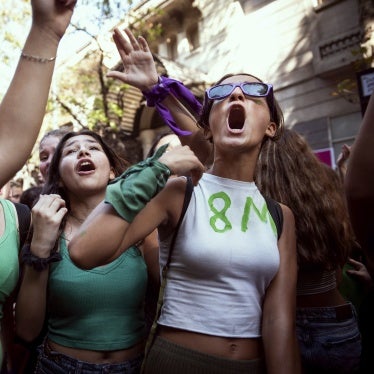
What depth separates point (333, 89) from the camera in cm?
1037

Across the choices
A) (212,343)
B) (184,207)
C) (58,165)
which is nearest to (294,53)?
(58,165)

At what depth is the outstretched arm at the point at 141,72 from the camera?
7.30 feet

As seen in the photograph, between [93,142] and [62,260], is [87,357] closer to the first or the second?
[62,260]

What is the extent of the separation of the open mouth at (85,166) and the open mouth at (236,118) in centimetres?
97

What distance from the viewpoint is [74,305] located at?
203cm

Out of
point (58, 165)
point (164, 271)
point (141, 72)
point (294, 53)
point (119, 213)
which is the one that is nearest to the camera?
point (119, 213)

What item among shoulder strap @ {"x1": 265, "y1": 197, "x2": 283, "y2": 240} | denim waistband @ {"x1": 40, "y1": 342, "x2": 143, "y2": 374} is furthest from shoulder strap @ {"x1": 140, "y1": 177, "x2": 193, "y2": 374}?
shoulder strap @ {"x1": 265, "y1": 197, "x2": 283, "y2": 240}

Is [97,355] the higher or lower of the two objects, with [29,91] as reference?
lower

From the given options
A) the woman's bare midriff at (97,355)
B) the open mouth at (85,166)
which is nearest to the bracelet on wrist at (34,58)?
the open mouth at (85,166)

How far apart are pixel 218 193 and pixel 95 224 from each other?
637mm

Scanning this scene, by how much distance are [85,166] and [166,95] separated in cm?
69

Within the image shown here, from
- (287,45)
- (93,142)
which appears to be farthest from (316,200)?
(287,45)

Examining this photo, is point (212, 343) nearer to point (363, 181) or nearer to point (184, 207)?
point (184, 207)

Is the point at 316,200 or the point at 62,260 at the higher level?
the point at 316,200
